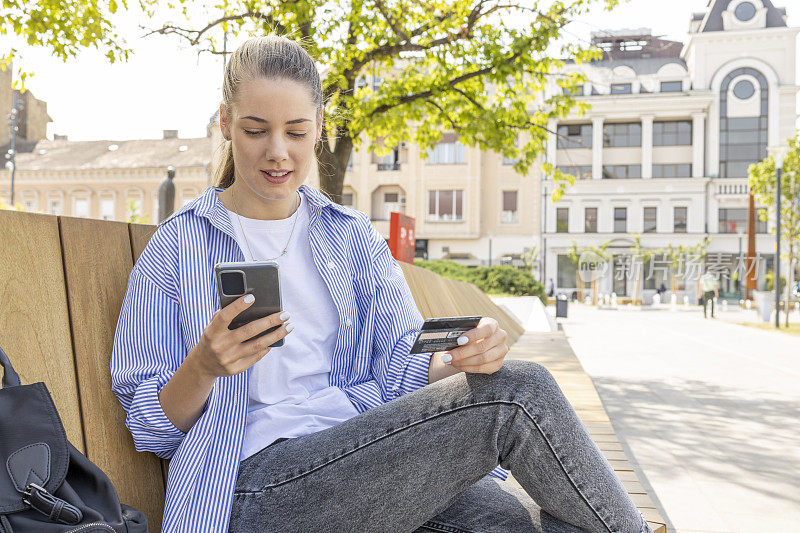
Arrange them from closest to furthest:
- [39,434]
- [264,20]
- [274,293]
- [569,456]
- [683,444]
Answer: [39,434] → [274,293] → [569,456] → [683,444] → [264,20]

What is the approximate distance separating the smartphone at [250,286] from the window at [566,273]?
4522 centimetres

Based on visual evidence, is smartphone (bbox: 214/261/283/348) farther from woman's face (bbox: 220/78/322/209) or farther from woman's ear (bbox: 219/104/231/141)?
woman's ear (bbox: 219/104/231/141)

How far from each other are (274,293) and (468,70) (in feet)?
29.1

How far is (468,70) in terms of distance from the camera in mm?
9875

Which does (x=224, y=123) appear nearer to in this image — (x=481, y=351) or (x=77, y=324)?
(x=77, y=324)

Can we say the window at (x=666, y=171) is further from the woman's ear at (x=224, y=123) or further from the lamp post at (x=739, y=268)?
the woman's ear at (x=224, y=123)

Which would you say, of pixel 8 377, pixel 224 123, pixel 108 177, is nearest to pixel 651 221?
pixel 108 177

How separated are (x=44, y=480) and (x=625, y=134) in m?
48.9

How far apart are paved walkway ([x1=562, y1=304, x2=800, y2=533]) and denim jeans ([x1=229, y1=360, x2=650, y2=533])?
226 cm

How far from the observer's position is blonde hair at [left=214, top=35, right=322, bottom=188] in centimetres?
202

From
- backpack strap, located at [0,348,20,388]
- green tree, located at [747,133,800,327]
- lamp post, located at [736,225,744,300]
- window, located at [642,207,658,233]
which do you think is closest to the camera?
backpack strap, located at [0,348,20,388]

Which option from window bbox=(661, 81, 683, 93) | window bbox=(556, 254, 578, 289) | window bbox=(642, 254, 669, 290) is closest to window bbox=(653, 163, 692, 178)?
window bbox=(661, 81, 683, 93)

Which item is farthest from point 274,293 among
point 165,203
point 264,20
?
point 165,203

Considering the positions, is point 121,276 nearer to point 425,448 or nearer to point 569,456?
point 425,448
